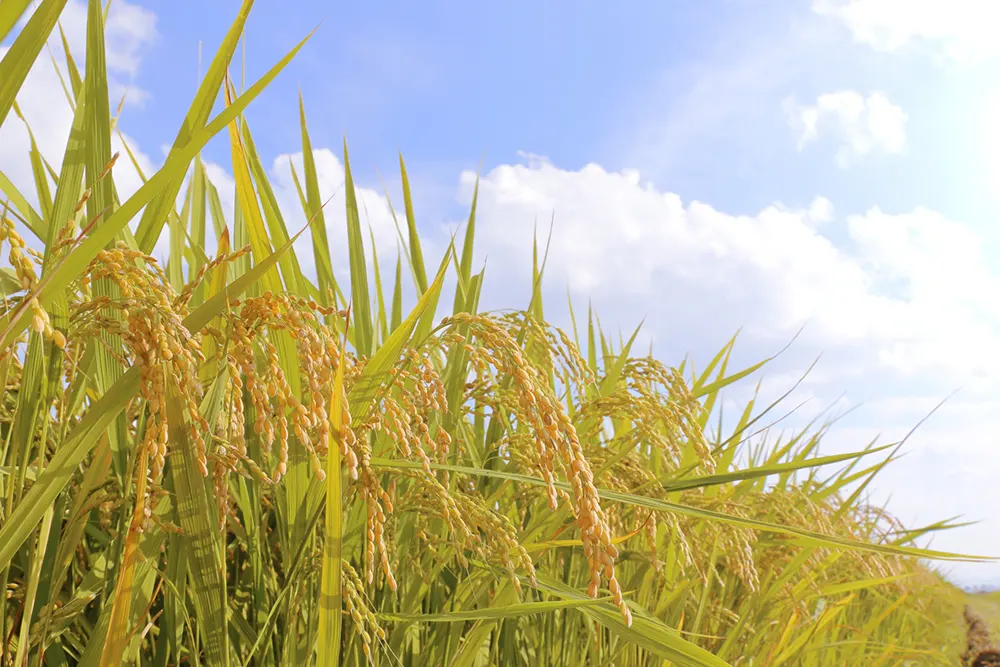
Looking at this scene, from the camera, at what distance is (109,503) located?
1.26m

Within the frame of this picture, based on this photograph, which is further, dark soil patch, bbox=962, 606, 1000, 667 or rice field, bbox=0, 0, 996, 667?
dark soil patch, bbox=962, 606, 1000, 667

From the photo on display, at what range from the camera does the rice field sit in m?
0.83

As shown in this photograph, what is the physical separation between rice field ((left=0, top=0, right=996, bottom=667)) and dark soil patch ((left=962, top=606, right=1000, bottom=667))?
12.3ft

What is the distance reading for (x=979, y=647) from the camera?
18.0ft

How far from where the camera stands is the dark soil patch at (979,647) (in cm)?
461

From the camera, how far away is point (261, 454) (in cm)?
135

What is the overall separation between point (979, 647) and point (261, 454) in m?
6.09

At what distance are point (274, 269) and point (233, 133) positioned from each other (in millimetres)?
234

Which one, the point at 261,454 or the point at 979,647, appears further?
the point at 979,647

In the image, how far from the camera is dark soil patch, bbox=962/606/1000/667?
15.1 ft

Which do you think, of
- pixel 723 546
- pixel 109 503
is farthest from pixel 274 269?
pixel 723 546

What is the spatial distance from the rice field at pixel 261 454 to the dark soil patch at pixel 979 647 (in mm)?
3739

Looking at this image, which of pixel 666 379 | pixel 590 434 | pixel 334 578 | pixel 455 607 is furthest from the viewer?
pixel 590 434

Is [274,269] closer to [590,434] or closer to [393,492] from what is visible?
[393,492]
